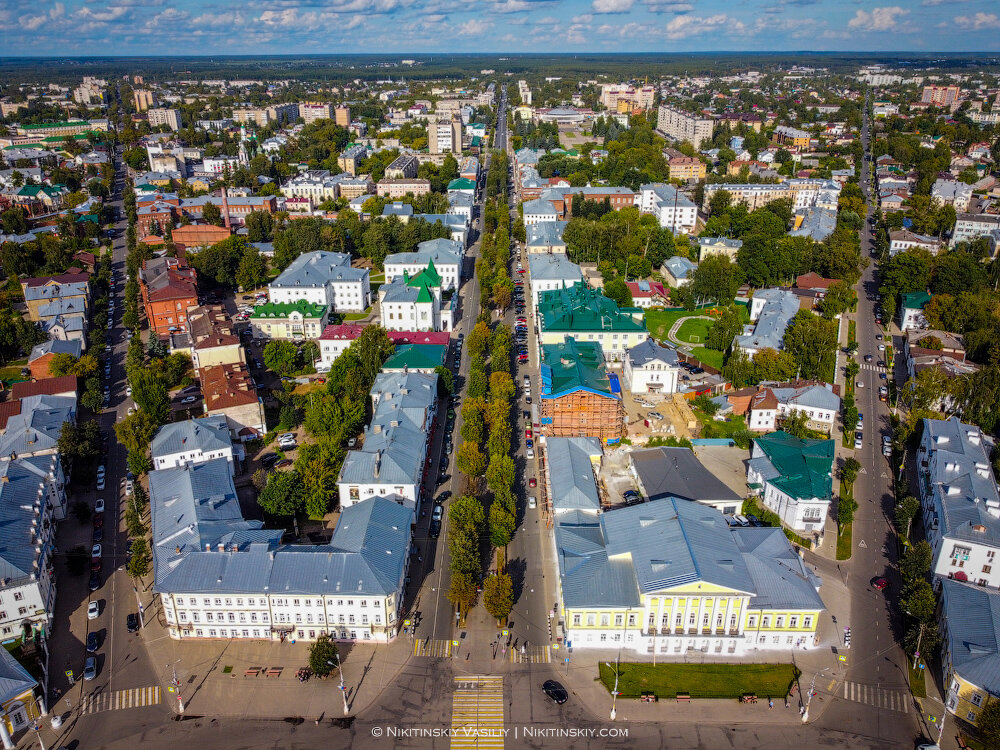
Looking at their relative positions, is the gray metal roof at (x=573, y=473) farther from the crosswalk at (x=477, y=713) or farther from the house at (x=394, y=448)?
the crosswalk at (x=477, y=713)

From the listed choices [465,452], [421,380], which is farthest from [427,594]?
[421,380]

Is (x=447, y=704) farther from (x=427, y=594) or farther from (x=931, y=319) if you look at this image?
(x=931, y=319)

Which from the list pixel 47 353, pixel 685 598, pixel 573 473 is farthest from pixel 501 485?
pixel 47 353

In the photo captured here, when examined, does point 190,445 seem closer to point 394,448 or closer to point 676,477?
point 394,448

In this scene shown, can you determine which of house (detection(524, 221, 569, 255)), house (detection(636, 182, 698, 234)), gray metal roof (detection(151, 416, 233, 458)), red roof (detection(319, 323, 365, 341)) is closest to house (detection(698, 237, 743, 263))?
house (detection(636, 182, 698, 234))

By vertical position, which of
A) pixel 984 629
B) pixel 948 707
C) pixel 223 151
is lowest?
pixel 948 707

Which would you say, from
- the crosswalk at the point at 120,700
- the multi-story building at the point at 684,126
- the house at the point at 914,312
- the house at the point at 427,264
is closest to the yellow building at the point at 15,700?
the crosswalk at the point at 120,700
